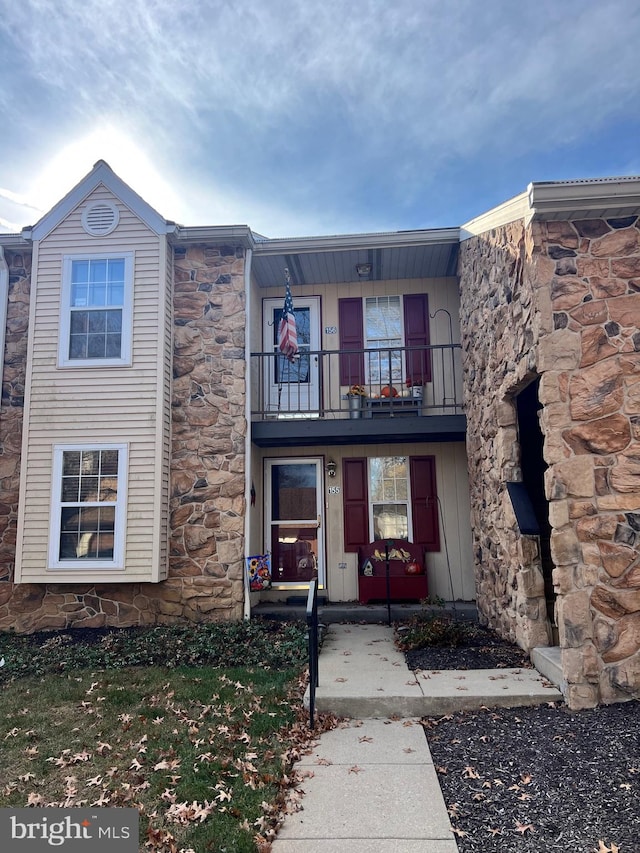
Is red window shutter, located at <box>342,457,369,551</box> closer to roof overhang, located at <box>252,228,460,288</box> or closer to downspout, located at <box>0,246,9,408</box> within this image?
roof overhang, located at <box>252,228,460,288</box>

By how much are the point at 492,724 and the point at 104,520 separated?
5.52 metres

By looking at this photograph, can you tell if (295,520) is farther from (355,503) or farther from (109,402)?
(109,402)

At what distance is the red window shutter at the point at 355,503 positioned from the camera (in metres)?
9.04

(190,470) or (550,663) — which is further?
(190,470)

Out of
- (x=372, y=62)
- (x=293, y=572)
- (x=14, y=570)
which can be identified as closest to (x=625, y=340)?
(x=293, y=572)

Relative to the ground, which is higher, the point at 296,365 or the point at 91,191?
the point at 91,191

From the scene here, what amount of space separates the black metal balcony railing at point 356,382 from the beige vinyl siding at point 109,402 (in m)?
1.73

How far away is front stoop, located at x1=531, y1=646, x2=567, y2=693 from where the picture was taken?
483 centimetres

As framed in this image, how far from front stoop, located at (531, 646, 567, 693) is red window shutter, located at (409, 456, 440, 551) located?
3.32m

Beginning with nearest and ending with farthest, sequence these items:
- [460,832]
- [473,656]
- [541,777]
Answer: [460,832]
[541,777]
[473,656]

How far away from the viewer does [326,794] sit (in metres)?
3.49

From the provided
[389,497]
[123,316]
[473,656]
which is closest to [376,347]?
[389,497]

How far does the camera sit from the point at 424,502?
29.7ft

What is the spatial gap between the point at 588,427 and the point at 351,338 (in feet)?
17.0
